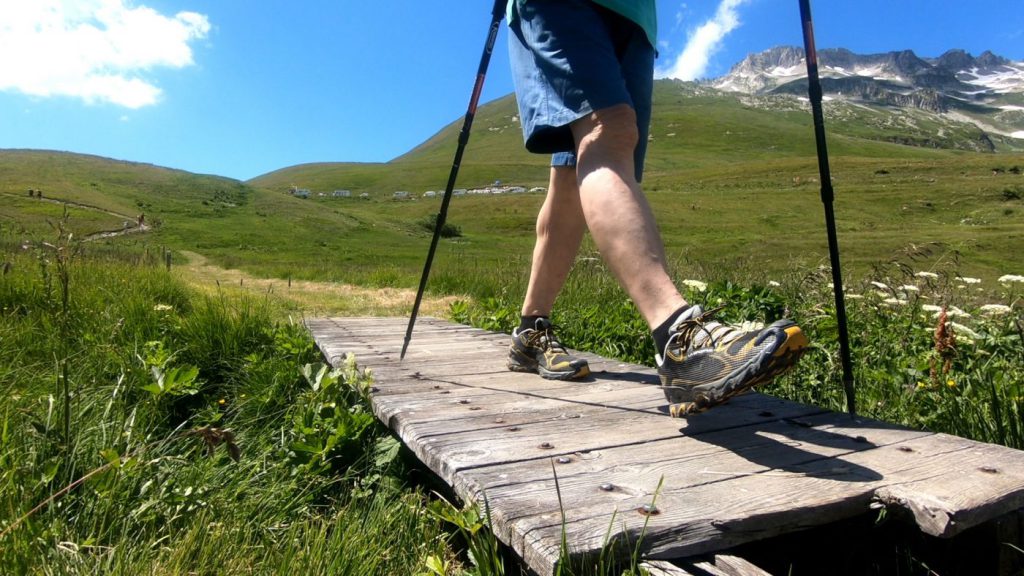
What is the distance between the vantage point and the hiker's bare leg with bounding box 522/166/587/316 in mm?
3514

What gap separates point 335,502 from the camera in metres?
2.49

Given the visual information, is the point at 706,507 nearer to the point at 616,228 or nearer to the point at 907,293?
the point at 616,228

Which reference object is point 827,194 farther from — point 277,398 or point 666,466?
point 277,398

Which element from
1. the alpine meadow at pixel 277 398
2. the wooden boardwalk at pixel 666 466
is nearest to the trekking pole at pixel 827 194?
the wooden boardwalk at pixel 666 466

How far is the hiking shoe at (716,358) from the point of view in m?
2.05

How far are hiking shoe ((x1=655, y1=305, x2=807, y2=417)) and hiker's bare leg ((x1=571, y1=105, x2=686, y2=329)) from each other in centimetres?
16

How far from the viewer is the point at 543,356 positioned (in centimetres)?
369

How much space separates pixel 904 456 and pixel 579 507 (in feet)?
4.00

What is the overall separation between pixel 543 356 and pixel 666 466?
1.61 meters

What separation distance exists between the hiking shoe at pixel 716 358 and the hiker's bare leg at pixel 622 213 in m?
0.16

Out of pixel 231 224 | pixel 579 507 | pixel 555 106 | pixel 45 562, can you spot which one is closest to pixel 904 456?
pixel 579 507

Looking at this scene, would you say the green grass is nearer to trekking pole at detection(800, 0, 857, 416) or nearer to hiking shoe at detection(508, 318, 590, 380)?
hiking shoe at detection(508, 318, 590, 380)

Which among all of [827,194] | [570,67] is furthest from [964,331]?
[570,67]

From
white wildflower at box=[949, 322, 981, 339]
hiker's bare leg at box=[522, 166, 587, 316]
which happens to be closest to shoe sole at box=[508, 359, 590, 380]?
hiker's bare leg at box=[522, 166, 587, 316]
